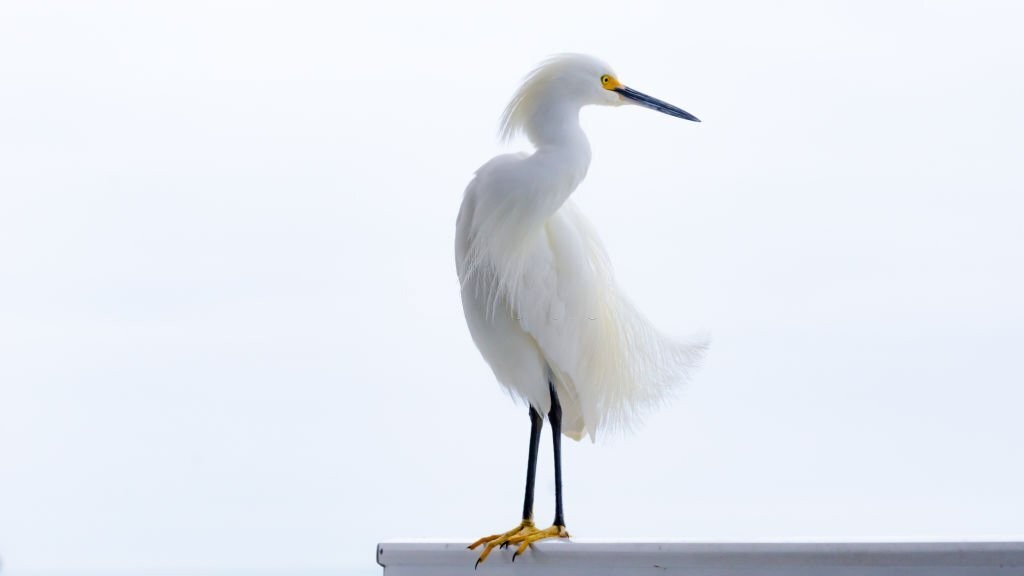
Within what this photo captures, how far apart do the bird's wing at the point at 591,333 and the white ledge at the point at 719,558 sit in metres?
0.46

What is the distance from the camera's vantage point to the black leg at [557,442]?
2134 millimetres

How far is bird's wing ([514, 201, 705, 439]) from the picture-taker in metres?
2.24

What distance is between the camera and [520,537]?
1.99 meters

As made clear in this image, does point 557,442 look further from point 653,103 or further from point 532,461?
point 653,103

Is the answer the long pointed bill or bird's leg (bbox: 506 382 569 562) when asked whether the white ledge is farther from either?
the long pointed bill

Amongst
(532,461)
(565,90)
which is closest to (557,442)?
(532,461)

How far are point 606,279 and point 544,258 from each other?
0.75 feet

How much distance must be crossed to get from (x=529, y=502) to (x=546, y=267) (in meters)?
0.45

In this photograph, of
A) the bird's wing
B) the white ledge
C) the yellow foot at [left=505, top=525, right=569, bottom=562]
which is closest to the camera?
the white ledge

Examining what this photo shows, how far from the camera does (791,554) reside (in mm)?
1477

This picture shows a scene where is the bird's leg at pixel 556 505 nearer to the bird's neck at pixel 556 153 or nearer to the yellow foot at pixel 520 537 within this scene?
the yellow foot at pixel 520 537

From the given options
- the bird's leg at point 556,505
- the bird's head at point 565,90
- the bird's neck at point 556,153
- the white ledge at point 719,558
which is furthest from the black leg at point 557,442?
the bird's head at point 565,90

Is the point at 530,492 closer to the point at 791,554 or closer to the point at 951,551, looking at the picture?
the point at 791,554

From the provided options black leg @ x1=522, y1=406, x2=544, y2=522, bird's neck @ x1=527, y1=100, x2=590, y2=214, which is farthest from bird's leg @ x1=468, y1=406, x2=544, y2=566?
bird's neck @ x1=527, y1=100, x2=590, y2=214
